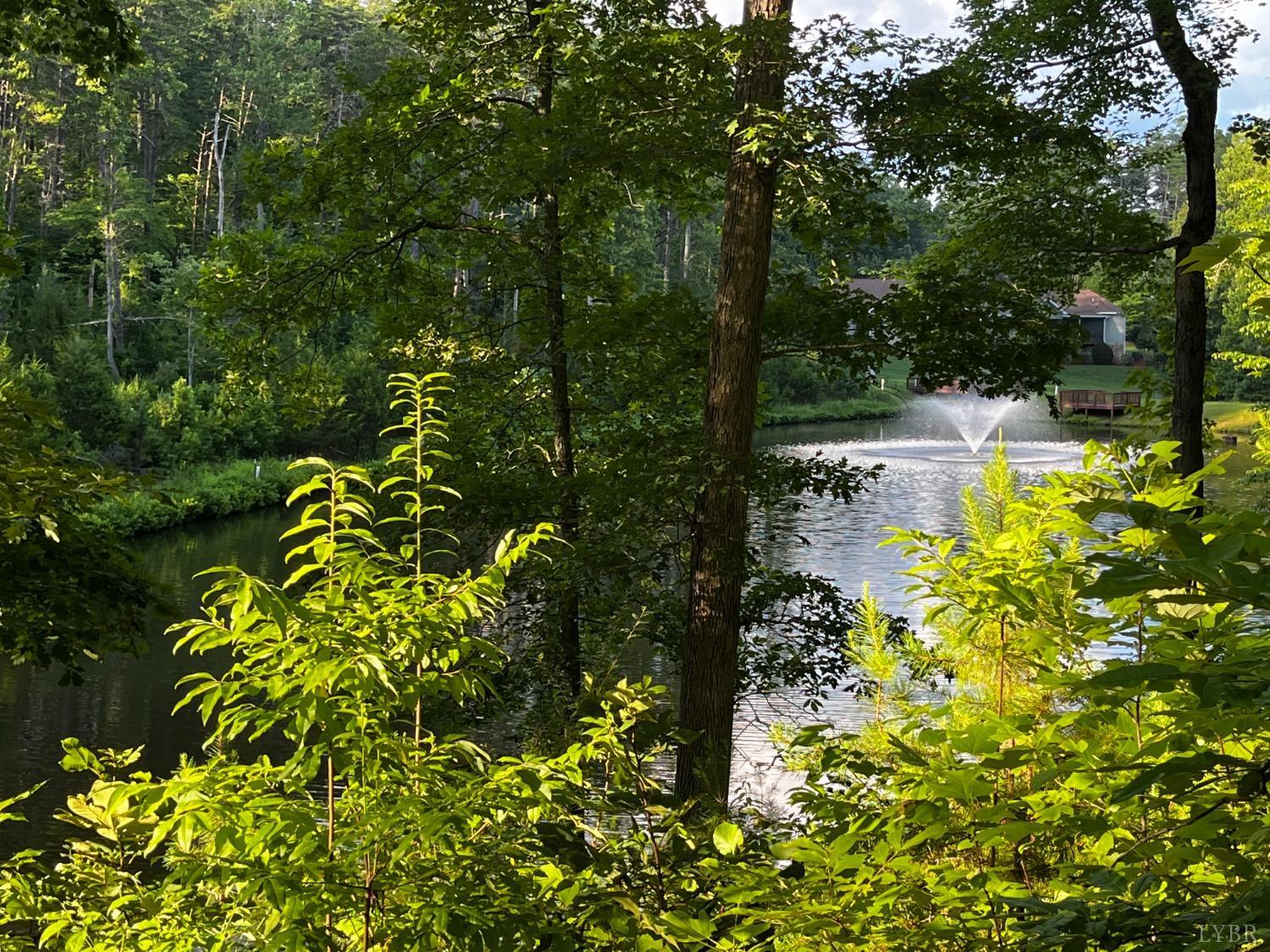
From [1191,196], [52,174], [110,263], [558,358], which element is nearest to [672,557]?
[558,358]

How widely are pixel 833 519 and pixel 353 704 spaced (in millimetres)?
23624

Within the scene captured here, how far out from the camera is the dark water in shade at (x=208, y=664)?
12.0 metres

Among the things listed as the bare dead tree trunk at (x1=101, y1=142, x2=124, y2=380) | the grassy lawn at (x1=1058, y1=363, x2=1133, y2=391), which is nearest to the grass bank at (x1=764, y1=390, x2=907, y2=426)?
the grassy lawn at (x1=1058, y1=363, x2=1133, y2=391)

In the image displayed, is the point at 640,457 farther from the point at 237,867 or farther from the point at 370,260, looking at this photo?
the point at 237,867

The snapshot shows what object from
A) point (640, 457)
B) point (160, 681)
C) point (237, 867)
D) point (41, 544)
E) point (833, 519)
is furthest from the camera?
point (833, 519)

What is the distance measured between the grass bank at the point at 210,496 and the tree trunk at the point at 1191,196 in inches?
761

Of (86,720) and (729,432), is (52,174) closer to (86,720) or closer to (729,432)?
(86,720)

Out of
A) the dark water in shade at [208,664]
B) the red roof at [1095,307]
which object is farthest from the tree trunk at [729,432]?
the red roof at [1095,307]

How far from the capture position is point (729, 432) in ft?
21.6

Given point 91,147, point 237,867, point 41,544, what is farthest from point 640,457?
point 91,147

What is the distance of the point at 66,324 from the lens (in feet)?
106

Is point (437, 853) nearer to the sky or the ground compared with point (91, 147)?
nearer to the ground

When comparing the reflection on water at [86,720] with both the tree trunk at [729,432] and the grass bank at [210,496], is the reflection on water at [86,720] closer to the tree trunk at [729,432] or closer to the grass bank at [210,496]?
the grass bank at [210,496]

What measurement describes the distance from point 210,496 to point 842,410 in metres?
34.7
